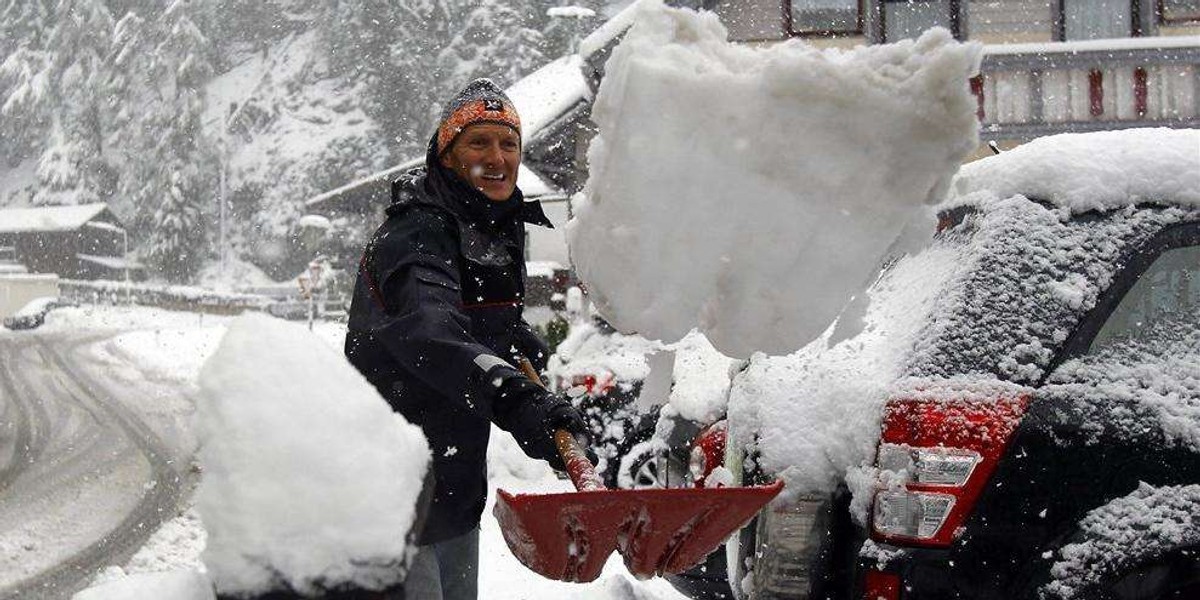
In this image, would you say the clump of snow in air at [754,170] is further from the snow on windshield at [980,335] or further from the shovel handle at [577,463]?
the snow on windshield at [980,335]

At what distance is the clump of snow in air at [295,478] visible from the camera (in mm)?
1097

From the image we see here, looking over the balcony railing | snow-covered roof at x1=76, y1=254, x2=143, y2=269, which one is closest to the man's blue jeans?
the balcony railing

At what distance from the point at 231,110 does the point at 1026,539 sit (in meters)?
75.1

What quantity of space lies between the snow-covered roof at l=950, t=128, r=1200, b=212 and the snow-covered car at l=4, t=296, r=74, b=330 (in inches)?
1501

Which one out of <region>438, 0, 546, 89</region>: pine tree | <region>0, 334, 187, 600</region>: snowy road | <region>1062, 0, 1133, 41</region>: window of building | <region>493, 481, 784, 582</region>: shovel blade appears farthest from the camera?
<region>438, 0, 546, 89</region>: pine tree

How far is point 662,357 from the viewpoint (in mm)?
2398

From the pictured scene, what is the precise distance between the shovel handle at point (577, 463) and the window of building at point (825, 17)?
42.2 feet

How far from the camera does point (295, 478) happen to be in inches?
43.9

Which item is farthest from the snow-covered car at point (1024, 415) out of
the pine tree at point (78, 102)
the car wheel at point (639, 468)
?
the pine tree at point (78, 102)

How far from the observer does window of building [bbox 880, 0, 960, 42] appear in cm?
1425

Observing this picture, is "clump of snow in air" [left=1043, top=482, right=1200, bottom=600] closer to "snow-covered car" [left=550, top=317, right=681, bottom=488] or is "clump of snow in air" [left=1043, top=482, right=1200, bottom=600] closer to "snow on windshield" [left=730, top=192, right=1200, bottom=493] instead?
"snow on windshield" [left=730, top=192, right=1200, bottom=493]

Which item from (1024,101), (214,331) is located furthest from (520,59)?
(1024,101)

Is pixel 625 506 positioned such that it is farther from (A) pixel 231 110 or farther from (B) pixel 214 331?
(A) pixel 231 110

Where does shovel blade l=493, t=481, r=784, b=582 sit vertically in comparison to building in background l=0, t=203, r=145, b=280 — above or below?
above
